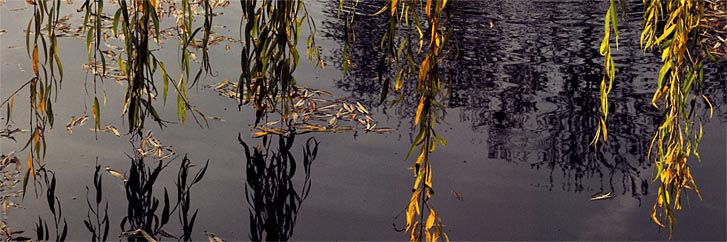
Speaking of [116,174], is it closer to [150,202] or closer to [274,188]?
[150,202]

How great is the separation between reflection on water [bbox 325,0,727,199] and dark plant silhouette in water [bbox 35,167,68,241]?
5.76 ft

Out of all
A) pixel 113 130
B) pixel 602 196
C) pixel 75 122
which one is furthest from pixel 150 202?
pixel 602 196

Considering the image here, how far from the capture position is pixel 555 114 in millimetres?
5180

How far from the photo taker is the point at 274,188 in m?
4.31

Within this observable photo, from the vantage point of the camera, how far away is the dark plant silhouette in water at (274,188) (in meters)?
4.01

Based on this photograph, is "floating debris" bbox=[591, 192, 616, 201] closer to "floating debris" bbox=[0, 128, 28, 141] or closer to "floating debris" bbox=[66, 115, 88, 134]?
"floating debris" bbox=[66, 115, 88, 134]

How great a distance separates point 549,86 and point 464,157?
122cm

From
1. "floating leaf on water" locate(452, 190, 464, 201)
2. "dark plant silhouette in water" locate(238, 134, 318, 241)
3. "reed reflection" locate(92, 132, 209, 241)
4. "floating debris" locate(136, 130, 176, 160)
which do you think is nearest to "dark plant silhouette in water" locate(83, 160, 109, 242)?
"reed reflection" locate(92, 132, 209, 241)

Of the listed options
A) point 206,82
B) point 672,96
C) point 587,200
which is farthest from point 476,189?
point 206,82

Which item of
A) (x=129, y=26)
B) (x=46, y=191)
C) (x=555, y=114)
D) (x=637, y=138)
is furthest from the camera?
(x=555, y=114)

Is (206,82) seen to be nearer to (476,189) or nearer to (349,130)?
(349,130)

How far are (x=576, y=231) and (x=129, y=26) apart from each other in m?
1.83

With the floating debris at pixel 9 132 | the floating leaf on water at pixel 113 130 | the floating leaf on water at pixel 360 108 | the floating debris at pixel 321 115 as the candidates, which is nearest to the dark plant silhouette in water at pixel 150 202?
the floating leaf on water at pixel 113 130

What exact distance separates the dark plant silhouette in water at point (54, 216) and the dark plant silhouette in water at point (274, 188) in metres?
0.72
